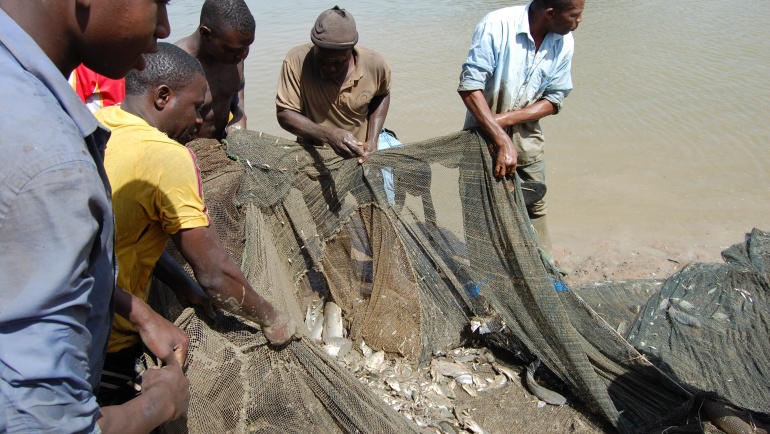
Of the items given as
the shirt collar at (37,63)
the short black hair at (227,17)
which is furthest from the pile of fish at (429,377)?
the shirt collar at (37,63)

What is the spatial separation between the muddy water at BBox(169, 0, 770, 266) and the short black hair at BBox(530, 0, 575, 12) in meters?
2.33

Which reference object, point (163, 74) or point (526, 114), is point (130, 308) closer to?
point (163, 74)

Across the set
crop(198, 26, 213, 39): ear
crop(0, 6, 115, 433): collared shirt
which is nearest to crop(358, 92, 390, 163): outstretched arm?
crop(198, 26, 213, 39): ear

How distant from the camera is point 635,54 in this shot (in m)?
8.92

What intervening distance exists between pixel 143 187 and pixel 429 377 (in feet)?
Answer: 6.32

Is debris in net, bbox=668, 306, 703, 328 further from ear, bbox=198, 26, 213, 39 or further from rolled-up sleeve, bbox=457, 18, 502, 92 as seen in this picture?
ear, bbox=198, 26, 213, 39

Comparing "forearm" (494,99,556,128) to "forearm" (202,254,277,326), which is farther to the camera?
"forearm" (494,99,556,128)

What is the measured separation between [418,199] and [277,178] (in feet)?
2.55

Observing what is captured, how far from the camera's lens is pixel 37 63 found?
34.6 inches

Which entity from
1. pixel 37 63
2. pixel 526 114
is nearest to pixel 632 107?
pixel 526 114

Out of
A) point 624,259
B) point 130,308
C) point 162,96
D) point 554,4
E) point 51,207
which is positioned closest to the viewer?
point 51,207

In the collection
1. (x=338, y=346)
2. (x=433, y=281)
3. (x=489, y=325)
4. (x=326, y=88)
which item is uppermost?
(x=326, y=88)

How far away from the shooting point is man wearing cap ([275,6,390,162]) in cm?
330

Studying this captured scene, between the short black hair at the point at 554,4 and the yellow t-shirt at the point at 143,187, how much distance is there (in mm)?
2212
